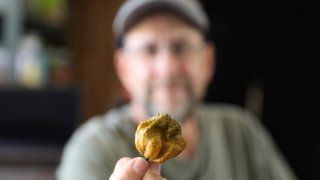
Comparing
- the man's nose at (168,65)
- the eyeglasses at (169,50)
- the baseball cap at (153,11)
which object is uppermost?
the baseball cap at (153,11)

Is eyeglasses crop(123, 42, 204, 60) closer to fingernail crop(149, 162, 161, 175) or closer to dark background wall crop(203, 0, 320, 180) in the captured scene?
fingernail crop(149, 162, 161, 175)

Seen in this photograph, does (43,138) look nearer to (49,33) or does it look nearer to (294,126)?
(49,33)

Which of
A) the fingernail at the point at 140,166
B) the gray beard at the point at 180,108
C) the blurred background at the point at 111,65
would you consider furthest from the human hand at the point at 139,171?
the blurred background at the point at 111,65

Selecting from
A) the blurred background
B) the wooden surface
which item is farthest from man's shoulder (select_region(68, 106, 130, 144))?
the wooden surface

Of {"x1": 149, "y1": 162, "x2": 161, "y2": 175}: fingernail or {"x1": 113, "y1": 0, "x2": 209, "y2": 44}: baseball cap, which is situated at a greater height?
{"x1": 113, "y1": 0, "x2": 209, "y2": 44}: baseball cap

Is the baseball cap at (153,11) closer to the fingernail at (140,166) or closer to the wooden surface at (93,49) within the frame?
the fingernail at (140,166)

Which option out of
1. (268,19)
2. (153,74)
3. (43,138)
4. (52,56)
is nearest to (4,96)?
(43,138)
